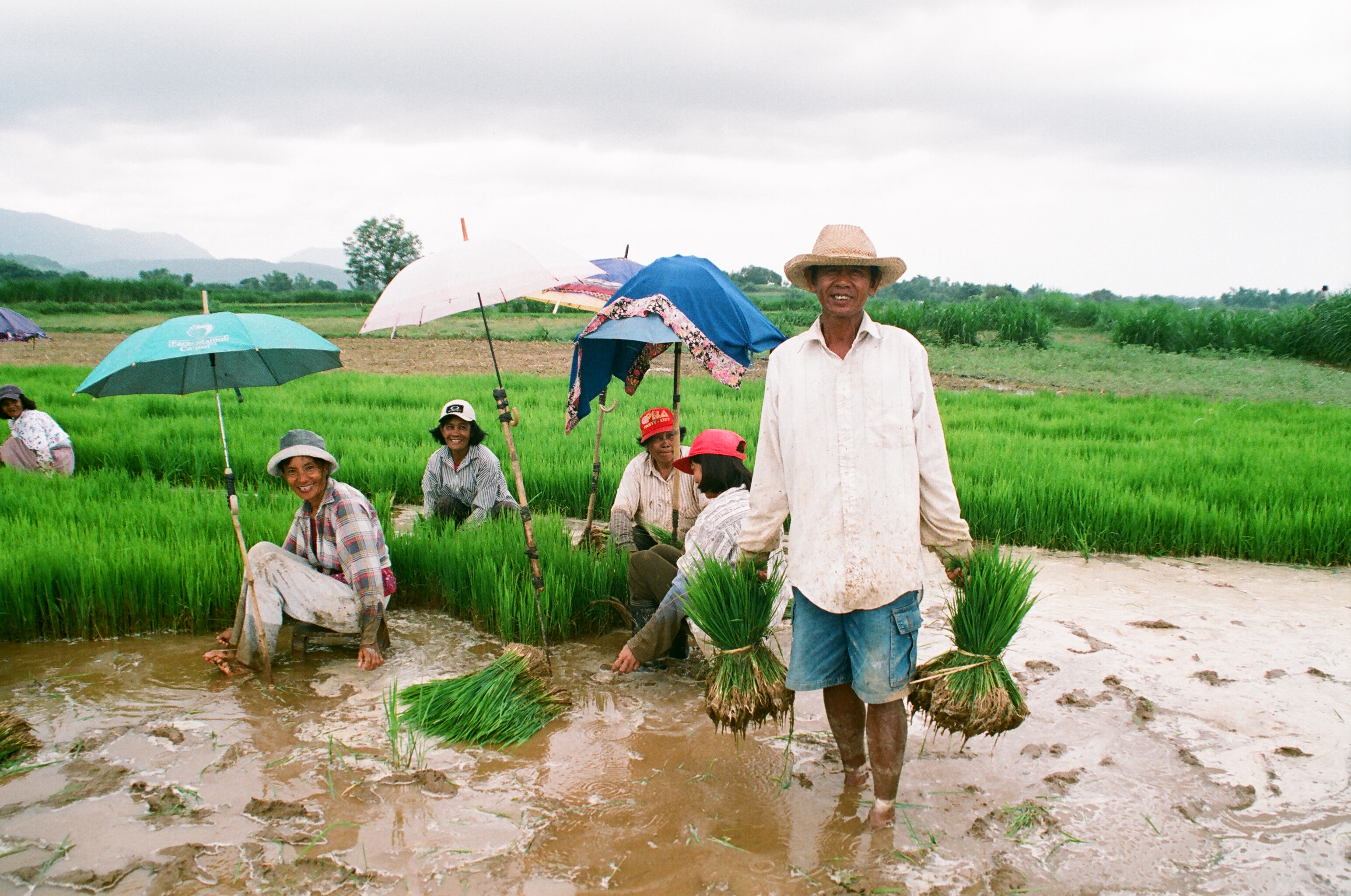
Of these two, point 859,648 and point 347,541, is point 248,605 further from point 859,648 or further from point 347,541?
point 859,648

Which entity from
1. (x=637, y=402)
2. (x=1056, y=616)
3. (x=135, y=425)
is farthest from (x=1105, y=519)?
(x=135, y=425)

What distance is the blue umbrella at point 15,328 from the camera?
284 inches

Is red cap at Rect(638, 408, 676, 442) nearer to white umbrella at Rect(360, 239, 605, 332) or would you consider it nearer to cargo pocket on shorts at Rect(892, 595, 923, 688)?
white umbrella at Rect(360, 239, 605, 332)

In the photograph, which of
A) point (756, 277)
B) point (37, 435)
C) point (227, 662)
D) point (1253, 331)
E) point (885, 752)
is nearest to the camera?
point (885, 752)

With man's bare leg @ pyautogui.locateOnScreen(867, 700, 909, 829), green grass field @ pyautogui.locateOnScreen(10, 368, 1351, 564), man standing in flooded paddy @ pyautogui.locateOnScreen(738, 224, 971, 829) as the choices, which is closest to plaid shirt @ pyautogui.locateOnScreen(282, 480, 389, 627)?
man standing in flooded paddy @ pyautogui.locateOnScreen(738, 224, 971, 829)

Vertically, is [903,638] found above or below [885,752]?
above

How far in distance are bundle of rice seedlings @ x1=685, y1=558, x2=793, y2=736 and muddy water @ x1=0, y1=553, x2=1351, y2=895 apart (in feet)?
1.02

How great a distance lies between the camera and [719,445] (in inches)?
131

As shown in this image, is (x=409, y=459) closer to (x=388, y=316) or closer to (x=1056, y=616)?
(x=388, y=316)

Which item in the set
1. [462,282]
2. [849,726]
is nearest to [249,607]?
[462,282]

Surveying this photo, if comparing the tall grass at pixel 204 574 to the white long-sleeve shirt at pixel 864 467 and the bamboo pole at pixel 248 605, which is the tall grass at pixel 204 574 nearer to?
the bamboo pole at pixel 248 605

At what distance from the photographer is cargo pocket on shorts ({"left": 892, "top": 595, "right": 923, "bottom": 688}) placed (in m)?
2.21

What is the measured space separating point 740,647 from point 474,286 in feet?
5.62

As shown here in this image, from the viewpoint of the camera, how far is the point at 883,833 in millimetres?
2387
